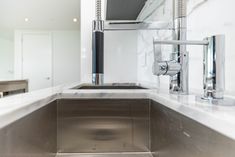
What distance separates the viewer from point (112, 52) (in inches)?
88.1

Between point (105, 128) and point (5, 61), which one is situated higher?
point (5, 61)

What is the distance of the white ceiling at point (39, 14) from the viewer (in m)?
5.12

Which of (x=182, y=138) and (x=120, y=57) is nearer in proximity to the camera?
(x=182, y=138)

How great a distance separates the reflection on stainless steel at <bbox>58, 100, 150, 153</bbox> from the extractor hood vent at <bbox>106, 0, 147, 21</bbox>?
91 centimetres

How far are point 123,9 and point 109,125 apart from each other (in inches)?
43.7

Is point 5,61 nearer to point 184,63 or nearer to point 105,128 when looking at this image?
point 105,128

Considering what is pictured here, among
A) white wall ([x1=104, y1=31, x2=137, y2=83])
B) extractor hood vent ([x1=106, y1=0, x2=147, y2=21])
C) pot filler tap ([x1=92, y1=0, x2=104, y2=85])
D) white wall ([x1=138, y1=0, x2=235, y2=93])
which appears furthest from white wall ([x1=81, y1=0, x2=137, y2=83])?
white wall ([x1=138, y1=0, x2=235, y2=93])

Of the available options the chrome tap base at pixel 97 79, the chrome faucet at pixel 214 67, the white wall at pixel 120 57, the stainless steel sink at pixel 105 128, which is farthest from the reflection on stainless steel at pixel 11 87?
the chrome faucet at pixel 214 67

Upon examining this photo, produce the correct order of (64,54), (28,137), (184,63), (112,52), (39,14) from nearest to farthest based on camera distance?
(28,137) → (184,63) → (112,52) → (39,14) → (64,54)

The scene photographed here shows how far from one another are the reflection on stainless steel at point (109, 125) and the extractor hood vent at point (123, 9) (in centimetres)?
91

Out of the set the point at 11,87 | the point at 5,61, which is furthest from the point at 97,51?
the point at 5,61

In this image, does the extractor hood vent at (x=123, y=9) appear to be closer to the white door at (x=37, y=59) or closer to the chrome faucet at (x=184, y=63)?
the chrome faucet at (x=184, y=63)

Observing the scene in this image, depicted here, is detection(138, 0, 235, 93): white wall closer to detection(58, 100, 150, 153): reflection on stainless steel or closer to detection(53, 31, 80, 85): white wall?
detection(58, 100, 150, 153): reflection on stainless steel

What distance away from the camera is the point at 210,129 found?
351 mm
